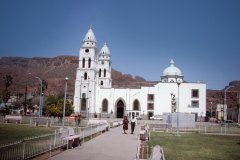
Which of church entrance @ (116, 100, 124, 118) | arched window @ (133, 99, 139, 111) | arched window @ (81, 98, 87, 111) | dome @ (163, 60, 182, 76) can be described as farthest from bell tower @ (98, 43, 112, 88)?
dome @ (163, 60, 182, 76)

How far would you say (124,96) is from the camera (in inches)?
2889

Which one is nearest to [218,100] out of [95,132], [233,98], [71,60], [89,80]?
[233,98]

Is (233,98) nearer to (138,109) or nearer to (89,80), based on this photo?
(138,109)

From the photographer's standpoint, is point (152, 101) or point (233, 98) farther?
point (233, 98)

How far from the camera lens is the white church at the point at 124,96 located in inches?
2744

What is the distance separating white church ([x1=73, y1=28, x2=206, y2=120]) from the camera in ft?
229

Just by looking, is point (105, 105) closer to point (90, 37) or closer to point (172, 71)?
point (90, 37)

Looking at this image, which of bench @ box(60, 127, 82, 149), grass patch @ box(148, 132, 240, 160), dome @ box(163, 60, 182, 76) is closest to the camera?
grass patch @ box(148, 132, 240, 160)

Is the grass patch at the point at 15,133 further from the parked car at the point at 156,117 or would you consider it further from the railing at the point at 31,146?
Answer: the parked car at the point at 156,117

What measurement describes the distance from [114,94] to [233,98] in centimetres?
8289

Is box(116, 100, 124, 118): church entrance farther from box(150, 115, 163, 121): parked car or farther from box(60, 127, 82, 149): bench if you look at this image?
box(60, 127, 82, 149): bench

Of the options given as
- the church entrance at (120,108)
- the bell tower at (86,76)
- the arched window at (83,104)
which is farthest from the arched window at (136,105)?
the arched window at (83,104)

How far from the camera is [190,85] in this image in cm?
7119

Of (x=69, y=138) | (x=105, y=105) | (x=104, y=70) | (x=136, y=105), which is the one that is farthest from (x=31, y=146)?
(x=104, y=70)
